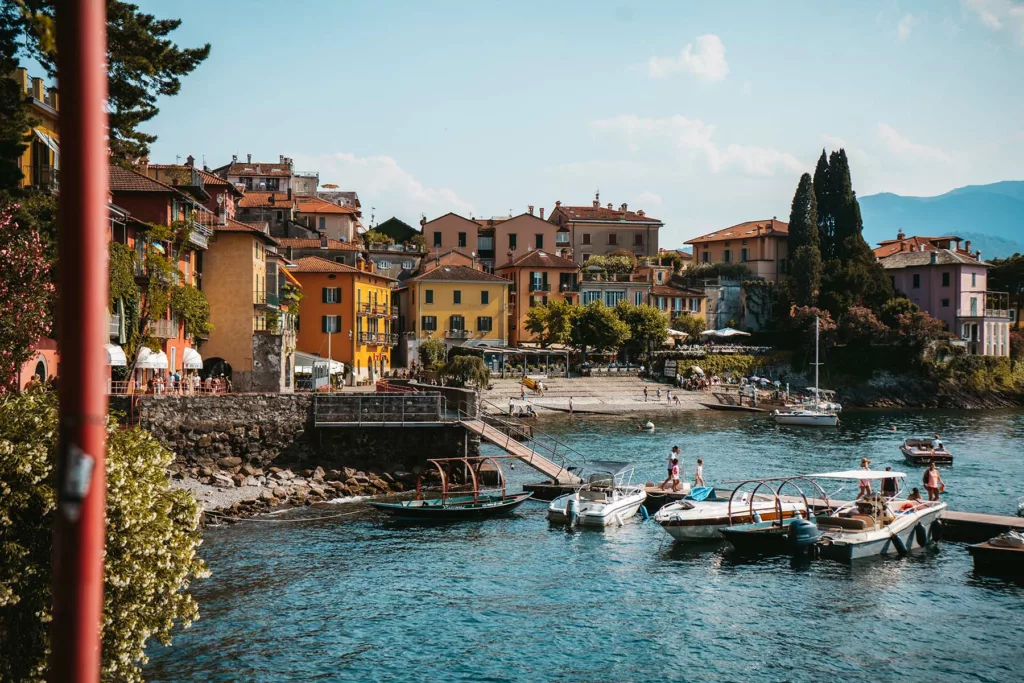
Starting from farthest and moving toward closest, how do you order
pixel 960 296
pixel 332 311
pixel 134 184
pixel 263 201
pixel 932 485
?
1. pixel 960 296
2. pixel 263 201
3. pixel 332 311
4. pixel 134 184
5. pixel 932 485

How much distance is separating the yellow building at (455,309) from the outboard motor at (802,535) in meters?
68.0

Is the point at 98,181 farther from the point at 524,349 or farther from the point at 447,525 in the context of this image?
the point at 524,349

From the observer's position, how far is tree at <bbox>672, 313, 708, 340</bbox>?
371 feet

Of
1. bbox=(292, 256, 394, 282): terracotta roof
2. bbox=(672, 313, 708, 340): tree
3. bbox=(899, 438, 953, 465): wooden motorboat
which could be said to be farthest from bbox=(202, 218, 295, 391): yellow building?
bbox=(672, 313, 708, 340): tree

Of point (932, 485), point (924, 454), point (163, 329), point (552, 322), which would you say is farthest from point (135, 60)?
point (552, 322)

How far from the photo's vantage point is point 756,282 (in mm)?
121688

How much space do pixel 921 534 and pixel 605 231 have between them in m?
99.6

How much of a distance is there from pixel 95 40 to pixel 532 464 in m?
43.6

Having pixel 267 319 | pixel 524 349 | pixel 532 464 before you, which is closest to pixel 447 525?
pixel 532 464

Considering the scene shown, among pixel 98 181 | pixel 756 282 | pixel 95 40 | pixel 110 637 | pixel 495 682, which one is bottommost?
pixel 495 682

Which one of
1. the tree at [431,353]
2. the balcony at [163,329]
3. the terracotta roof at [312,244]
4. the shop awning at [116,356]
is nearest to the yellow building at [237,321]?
the balcony at [163,329]

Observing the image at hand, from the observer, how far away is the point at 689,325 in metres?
114

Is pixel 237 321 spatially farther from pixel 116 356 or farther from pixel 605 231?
pixel 605 231

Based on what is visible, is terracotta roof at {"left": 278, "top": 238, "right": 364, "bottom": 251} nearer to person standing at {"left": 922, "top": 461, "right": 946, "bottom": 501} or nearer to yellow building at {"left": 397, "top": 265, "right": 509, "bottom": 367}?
yellow building at {"left": 397, "top": 265, "right": 509, "bottom": 367}
